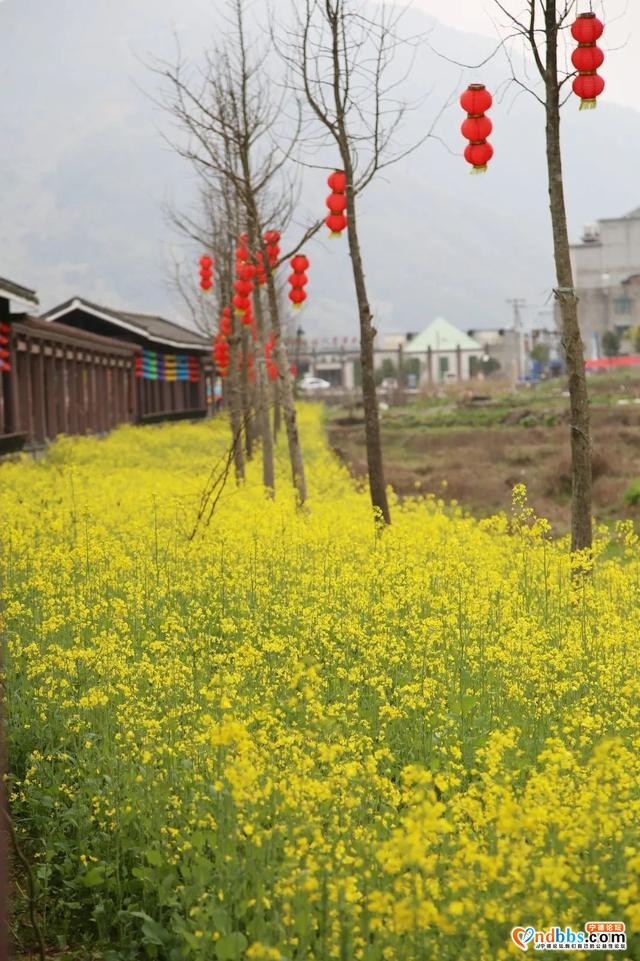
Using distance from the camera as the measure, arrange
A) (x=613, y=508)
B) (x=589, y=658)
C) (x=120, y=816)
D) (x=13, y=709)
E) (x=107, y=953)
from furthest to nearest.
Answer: (x=613, y=508) → (x=589, y=658) → (x=13, y=709) → (x=120, y=816) → (x=107, y=953)

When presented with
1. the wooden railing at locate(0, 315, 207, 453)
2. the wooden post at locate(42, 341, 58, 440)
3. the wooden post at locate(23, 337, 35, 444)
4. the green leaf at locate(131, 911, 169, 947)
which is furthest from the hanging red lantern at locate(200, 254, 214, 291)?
the green leaf at locate(131, 911, 169, 947)

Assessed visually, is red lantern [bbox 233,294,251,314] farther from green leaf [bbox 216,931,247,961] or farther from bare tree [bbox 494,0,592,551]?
green leaf [bbox 216,931,247,961]

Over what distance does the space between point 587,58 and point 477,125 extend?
1.05 meters

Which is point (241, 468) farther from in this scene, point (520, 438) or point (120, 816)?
point (120, 816)

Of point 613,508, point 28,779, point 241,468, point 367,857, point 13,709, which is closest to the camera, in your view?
point 367,857

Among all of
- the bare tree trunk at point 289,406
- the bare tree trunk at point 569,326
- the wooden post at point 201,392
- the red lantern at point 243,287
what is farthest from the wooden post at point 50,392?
the wooden post at point 201,392

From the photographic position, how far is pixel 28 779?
20.0 ft

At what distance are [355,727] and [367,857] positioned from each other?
71.3 inches

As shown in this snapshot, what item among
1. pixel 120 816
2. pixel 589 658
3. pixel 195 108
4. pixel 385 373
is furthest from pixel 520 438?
pixel 385 373

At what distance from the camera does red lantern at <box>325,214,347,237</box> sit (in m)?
13.9

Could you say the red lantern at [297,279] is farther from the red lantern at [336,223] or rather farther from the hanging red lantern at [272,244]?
the red lantern at [336,223]

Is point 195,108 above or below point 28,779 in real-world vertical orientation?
above

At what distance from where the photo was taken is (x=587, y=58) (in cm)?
1038

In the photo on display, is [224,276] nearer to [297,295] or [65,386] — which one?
[65,386]
